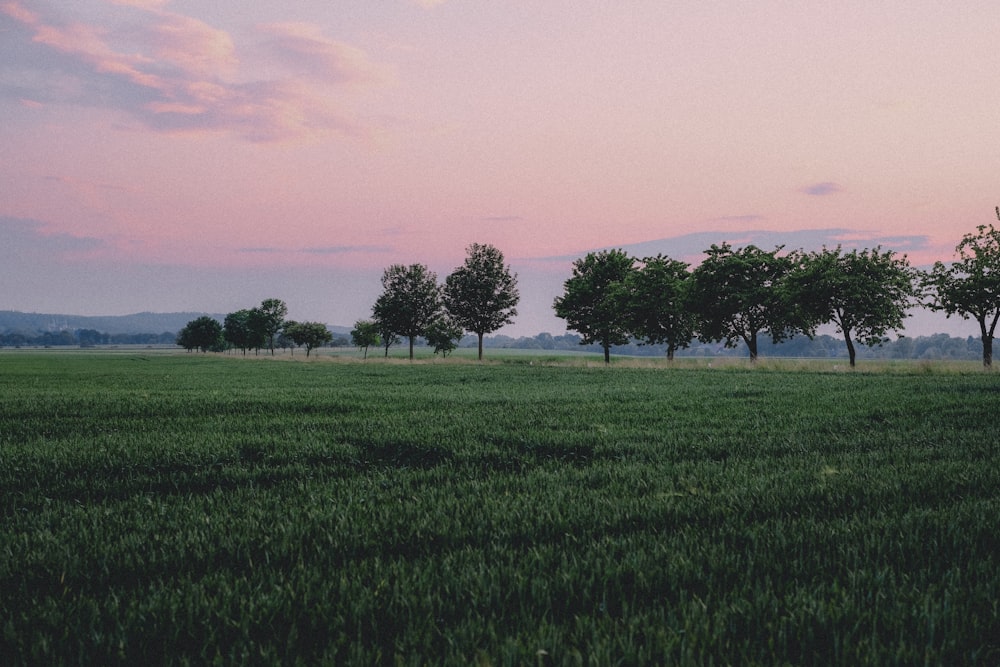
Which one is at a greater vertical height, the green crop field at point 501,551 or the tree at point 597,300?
the tree at point 597,300

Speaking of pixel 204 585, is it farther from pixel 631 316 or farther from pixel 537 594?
pixel 631 316

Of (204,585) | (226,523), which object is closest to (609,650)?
(204,585)

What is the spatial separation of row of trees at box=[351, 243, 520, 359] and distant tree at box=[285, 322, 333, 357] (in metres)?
45.4

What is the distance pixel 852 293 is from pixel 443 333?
51456 millimetres

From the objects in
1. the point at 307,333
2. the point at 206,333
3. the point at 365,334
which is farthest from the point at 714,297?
the point at 206,333

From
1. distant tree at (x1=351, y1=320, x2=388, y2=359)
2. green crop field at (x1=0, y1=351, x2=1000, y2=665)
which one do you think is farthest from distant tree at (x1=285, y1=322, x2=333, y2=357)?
green crop field at (x1=0, y1=351, x2=1000, y2=665)

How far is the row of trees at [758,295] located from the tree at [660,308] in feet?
0.32

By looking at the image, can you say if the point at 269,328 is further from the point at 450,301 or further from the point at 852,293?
the point at 852,293

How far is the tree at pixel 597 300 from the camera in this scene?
57469 mm

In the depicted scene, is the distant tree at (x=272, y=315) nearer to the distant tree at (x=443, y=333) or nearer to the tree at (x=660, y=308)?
the distant tree at (x=443, y=333)

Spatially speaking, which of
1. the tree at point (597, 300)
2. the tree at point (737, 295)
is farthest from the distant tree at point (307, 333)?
the tree at point (737, 295)

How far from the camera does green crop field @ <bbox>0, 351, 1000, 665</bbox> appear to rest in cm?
253

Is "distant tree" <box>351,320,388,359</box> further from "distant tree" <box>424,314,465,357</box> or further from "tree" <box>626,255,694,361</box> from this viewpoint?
"tree" <box>626,255,694,361</box>

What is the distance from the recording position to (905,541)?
3730 millimetres
